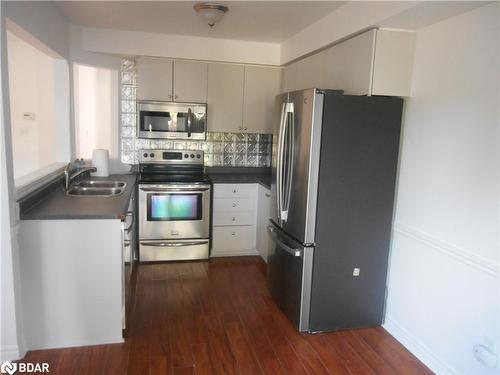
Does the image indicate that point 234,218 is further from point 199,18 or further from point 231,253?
point 199,18

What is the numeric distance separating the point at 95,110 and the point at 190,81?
2.30 meters

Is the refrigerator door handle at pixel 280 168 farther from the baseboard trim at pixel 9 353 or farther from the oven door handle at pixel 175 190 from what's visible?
the baseboard trim at pixel 9 353

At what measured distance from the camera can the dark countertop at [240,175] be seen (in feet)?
14.3

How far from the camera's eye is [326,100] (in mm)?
2699

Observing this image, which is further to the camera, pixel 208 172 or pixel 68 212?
Result: pixel 208 172

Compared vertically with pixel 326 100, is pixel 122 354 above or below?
below

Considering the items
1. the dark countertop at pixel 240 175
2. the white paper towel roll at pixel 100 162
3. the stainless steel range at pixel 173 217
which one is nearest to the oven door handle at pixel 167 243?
the stainless steel range at pixel 173 217

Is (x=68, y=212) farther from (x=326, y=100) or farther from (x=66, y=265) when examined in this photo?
(x=326, y=100)

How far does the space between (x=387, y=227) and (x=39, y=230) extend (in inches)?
92.7

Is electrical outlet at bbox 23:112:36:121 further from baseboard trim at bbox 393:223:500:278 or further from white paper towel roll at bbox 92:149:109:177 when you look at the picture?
baseboard trim at bbox 393:223:500:278

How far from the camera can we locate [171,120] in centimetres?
441

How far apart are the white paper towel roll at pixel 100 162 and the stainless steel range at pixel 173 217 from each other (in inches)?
14.8

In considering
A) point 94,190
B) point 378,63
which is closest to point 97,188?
point 94,190

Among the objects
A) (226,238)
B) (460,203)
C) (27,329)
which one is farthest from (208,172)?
(460,203)
